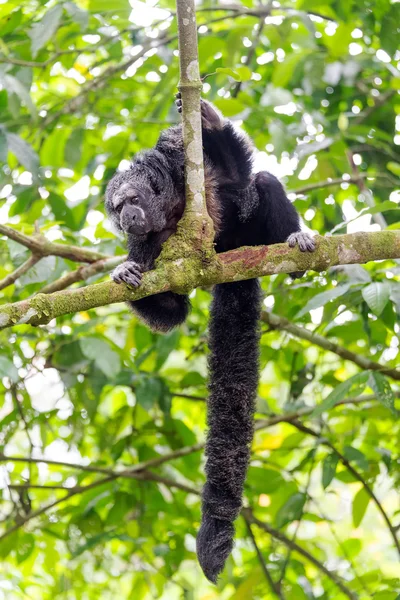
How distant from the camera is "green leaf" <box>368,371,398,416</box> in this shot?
3.69 meters

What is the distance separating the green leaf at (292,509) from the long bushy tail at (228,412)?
750 millimetres

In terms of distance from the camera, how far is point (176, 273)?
3316 millimetres

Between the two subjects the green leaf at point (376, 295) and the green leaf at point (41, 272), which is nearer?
the green leaf at point (376, 295)

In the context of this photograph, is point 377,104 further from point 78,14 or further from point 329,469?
point 329,469

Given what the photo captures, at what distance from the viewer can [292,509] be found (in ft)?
14.7

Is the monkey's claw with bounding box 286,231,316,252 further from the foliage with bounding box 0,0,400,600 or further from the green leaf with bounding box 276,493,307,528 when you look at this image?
the green leaf with bounding box 276,493,307,528

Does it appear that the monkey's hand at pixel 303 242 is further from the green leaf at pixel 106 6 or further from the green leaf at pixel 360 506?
the green leaf at pixel 106 6

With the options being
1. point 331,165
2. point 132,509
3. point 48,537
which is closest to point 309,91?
point 331,165

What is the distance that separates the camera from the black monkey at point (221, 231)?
3.97 metres

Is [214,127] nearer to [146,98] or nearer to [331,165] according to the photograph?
[331,165]

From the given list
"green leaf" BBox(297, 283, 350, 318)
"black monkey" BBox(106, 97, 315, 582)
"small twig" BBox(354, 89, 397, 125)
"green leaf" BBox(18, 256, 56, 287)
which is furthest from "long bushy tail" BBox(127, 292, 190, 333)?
"small twig" BBox(354, 89, 397, 125)

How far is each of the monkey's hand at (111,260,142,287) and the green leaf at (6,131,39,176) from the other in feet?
3.89

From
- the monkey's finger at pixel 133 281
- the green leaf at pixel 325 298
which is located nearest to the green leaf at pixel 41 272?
the monkey's finger at pixel 133 281

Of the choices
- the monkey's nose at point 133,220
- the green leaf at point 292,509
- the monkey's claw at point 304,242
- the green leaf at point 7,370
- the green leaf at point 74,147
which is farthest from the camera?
the green leaf at point 74,147
